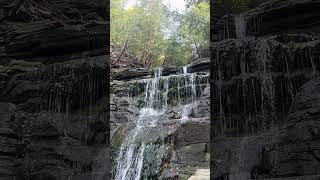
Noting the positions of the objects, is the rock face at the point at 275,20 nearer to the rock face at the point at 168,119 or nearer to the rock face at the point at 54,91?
the rock face at the point at 54,91

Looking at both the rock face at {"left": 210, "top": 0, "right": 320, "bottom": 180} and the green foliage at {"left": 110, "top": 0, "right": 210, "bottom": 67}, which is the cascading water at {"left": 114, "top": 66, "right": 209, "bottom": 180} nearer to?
the green foliage at {"left": 110, "top": 0, "right": 210, "bottom": 67}

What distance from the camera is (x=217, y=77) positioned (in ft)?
24.3

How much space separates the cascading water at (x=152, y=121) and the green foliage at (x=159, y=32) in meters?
1.83

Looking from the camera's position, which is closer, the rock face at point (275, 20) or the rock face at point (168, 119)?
the rock face at point (275, 20)

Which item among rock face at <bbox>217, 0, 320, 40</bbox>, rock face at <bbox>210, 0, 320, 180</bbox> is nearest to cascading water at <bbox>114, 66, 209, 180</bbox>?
rock face at <bbox>210, 0, 320, 180</bbox>

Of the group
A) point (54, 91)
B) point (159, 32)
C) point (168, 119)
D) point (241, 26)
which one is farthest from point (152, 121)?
point (241, 26)

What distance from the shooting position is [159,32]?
68.3 feet

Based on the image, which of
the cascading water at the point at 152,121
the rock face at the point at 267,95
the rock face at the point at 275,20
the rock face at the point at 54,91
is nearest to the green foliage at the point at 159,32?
the cascading water at the point at 152,121

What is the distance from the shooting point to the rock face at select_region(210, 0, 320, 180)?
664cm

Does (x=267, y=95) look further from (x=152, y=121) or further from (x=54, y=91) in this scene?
(x=152, y=121)

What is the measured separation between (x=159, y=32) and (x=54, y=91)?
12.4 metres

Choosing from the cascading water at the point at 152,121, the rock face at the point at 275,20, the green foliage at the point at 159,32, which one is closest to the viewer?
the rock face at the point at 275,20

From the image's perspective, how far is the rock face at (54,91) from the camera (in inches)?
329

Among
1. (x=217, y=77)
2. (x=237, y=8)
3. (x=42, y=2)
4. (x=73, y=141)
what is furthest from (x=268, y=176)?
(x=42, y=2)
